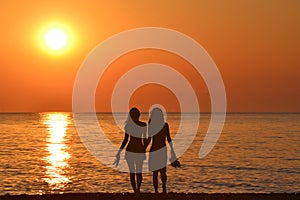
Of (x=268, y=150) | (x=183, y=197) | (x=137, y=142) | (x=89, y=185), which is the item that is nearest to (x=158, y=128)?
(x=137, y=142)

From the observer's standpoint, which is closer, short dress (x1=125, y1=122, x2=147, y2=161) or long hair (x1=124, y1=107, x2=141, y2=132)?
long hair (x1=124, y1=107, x2=141, y2=132)

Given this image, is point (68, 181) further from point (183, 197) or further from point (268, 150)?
point (268, 150)

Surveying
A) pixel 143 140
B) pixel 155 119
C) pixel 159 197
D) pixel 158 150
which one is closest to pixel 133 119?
pixel 155 119

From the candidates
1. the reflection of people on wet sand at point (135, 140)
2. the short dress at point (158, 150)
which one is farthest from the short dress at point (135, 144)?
→ the short dress at point (158, 150)

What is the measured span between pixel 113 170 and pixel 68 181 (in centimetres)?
581

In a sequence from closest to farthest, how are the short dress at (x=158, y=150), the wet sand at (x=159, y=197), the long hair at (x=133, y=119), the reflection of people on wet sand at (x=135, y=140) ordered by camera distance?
the wet sand at (x=159, y=197), the long hair at (x=133, y=119), the reflection of people on wet sand at (x=135, y=140), the short dress at (x=158, y=150)

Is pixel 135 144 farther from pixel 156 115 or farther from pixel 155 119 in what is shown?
pixel 156 115

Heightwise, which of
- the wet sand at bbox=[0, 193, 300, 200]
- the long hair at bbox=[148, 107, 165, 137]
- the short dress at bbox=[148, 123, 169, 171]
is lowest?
the wet sand at bbox=[0, 193, 300, 200]

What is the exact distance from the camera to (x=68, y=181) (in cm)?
3281

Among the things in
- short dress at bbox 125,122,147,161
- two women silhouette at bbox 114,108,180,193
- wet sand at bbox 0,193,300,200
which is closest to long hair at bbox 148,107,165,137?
two women silhouette at bbox 114,108,180,193

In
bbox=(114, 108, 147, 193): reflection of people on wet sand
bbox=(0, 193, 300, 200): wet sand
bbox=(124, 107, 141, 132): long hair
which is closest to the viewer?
bbox=(0, 193, 300, 200): wet sand

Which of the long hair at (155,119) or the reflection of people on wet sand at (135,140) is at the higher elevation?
the long hair at (155,119)

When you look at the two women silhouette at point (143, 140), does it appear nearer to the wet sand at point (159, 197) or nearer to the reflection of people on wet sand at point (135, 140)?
the reflection of people on wet sand at point (135, 140)

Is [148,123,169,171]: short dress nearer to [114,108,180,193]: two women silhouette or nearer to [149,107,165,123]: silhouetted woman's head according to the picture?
[114,108,180,193]: two women silhouette
